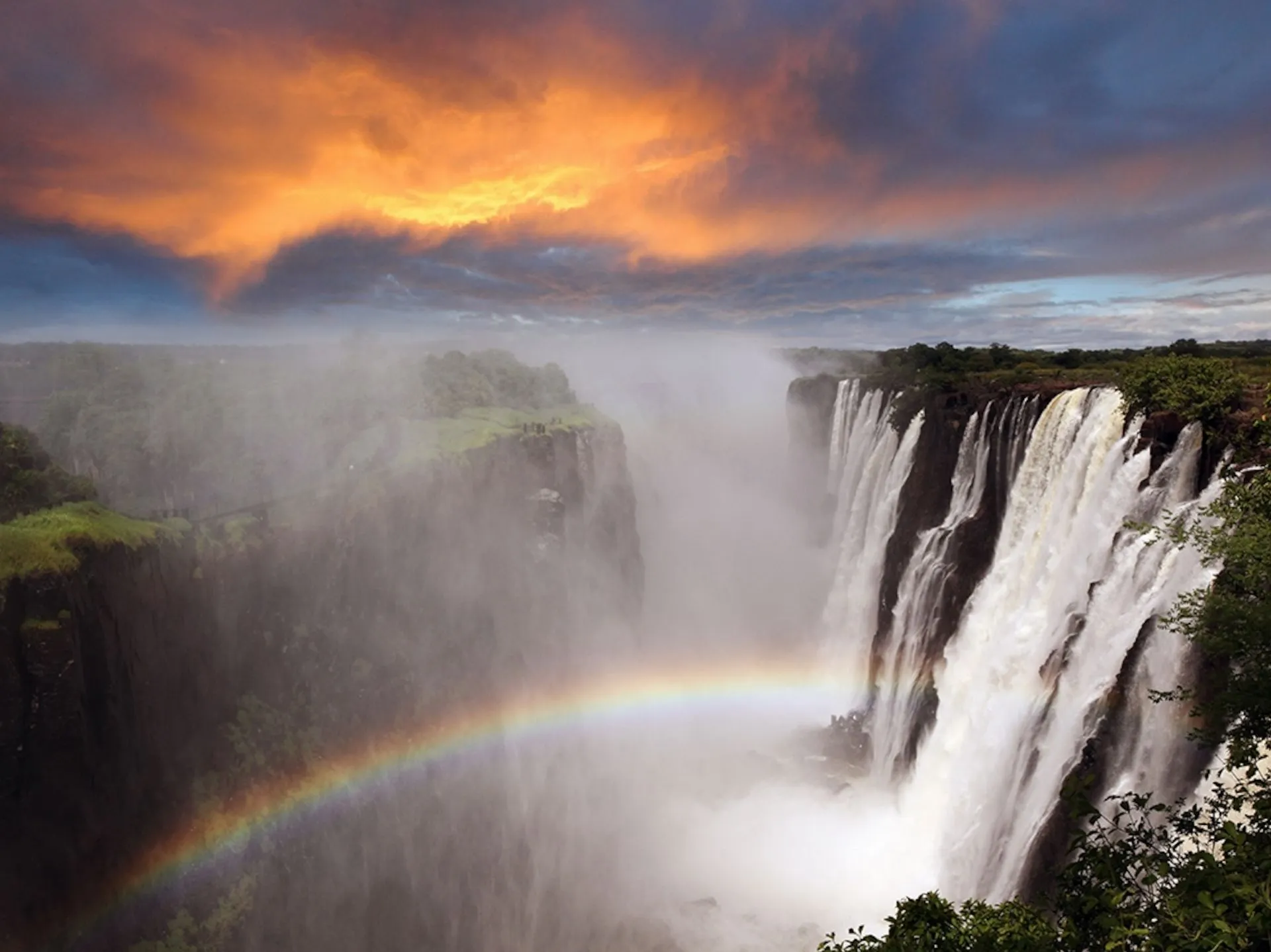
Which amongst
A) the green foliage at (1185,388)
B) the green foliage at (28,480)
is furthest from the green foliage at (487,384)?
the green foliage at (1185,388)

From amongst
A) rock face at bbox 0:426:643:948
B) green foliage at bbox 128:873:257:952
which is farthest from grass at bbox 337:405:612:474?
green foliage at bbox 128:873:257:952

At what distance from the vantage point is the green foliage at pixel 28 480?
19.6m

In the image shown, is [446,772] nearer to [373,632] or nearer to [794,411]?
[373,632]

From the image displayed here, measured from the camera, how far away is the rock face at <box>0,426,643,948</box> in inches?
703

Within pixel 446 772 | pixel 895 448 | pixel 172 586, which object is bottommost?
pixel 446 772

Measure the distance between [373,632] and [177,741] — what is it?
1024 centimetres

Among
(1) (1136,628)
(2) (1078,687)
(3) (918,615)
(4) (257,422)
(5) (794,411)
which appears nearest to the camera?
(1) (1136,628)

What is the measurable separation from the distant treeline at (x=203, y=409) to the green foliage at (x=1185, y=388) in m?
34.6

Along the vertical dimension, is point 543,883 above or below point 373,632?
below

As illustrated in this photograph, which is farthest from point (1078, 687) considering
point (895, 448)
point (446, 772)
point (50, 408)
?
point (50, 408)

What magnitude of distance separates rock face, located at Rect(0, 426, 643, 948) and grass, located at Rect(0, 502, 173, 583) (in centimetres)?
38

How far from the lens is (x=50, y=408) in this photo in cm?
3175

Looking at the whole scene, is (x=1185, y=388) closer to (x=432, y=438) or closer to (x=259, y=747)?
(x=259, y=747)

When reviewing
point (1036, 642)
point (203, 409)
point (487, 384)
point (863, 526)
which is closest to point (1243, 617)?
point (1036, 642)
